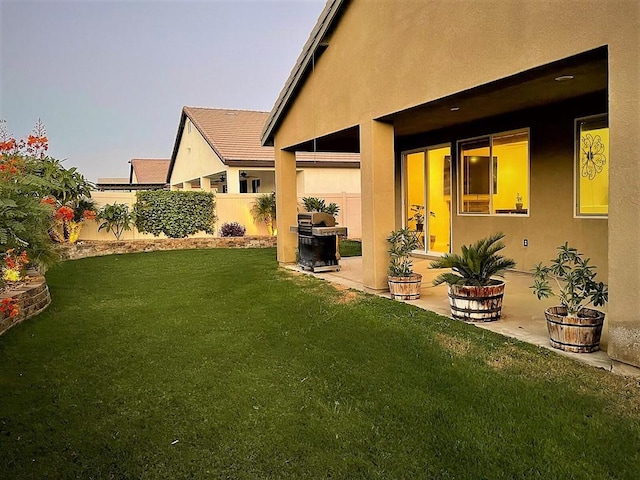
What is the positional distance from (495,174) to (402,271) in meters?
3.71

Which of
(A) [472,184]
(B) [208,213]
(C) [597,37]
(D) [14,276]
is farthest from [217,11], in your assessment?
(C) [597,37]

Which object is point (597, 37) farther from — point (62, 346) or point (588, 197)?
point (62, 346)

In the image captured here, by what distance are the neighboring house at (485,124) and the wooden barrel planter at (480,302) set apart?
1708 millimetres

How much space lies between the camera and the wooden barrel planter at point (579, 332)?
466 cm

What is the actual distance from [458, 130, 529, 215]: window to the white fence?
7716 millimetres

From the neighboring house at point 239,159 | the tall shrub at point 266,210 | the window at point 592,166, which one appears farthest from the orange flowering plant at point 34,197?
the window at point 592,166

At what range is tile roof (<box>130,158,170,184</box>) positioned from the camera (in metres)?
35.2

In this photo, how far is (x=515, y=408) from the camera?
12.1 ft

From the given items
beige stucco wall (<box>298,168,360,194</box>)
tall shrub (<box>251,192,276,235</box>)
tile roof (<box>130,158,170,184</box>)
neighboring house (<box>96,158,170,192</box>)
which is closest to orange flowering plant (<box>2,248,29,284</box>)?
tall shrub (<box>251,192,276,235</box>)

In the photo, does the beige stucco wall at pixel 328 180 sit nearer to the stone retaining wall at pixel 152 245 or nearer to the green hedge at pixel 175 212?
the stone retaining wall at pixel 152 245

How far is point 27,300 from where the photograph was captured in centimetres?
696

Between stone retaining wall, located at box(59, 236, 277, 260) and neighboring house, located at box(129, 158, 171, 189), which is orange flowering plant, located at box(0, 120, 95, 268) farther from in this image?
neighboring house, located at box(129, 158, 171, 189)

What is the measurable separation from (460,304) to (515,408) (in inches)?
95.8

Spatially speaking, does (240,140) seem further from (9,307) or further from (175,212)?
(9,307)
